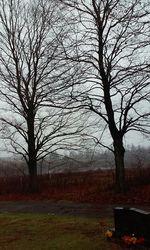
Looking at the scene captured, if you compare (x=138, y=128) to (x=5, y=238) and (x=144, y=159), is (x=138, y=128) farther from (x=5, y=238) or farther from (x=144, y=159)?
(x=5, y=238)

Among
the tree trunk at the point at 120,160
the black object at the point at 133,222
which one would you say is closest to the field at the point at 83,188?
the tree trunk at the point at 120,160

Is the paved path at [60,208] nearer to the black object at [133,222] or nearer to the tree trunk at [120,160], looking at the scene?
the tree trunk at [120,160]

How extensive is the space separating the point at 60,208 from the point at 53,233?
5811 millimetres

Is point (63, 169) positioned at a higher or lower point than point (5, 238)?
higher

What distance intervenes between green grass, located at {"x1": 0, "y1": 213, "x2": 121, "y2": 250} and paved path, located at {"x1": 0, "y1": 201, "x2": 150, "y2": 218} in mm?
1275

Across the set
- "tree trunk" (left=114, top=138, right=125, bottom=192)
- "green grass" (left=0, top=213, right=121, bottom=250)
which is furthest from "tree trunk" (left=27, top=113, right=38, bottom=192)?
"green grass" (left=0, top=213, right=121, bottom=250)

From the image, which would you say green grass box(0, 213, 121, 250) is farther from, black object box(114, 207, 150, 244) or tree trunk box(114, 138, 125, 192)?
tree trunk box(114, 138, 125, 192)

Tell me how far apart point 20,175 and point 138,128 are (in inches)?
357

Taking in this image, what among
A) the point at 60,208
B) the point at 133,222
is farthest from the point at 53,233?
the point at 60,208

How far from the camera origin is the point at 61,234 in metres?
10.7

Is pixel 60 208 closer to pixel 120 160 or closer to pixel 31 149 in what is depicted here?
pixel 120 160

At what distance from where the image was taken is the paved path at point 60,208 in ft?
49.3

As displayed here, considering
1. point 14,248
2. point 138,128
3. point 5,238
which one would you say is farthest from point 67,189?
point 14,248

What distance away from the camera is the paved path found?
49.3 ft
